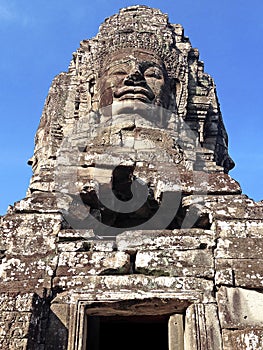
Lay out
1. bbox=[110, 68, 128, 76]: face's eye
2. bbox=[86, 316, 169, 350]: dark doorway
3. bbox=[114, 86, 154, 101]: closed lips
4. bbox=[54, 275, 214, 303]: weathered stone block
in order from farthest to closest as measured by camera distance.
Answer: bbox=[110, 68, 128, 76]: face's eye
bbox=[114, 86, 154, 101]: closed lips
bbox=[86, 316, 169, 350]: dark doorway
bbox=[54, 275, 214, 303]: weathered stone block

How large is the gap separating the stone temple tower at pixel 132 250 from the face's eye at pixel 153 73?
27.7 inches

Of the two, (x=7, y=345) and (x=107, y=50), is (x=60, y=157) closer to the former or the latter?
(x=7, y=345)

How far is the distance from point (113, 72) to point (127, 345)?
6195mm

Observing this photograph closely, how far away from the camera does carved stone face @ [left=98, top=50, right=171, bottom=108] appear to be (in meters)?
10.5

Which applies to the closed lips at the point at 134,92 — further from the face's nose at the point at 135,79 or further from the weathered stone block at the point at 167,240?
the weathered stone block at the point at 167,240

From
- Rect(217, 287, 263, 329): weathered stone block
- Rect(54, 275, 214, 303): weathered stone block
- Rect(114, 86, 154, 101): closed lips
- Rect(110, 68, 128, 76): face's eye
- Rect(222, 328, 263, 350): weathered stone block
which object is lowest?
Rect(222, 328, 263, 350): weathered stone block

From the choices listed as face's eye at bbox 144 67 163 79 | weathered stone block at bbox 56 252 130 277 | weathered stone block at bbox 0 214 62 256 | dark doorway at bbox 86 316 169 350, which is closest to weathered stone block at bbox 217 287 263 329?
weathered stone block at bbox 56 252 130 277

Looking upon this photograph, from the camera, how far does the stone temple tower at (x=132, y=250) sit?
601 centimetres

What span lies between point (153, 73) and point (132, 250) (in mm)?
5638

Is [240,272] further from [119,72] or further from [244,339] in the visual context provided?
[119,72]

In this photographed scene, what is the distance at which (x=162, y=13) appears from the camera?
1388cm

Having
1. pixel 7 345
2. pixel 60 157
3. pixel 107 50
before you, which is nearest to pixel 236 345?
pixel 7 345

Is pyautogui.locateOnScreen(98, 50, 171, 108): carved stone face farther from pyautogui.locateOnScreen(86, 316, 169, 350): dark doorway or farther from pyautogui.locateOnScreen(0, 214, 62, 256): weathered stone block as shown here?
pyautogui.locateOnScreen(86, 316, 169, 350): dark doorway

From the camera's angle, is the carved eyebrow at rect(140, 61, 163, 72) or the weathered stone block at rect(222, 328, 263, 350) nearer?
the weathered stone block at rect(222, 328, 263, 350)
